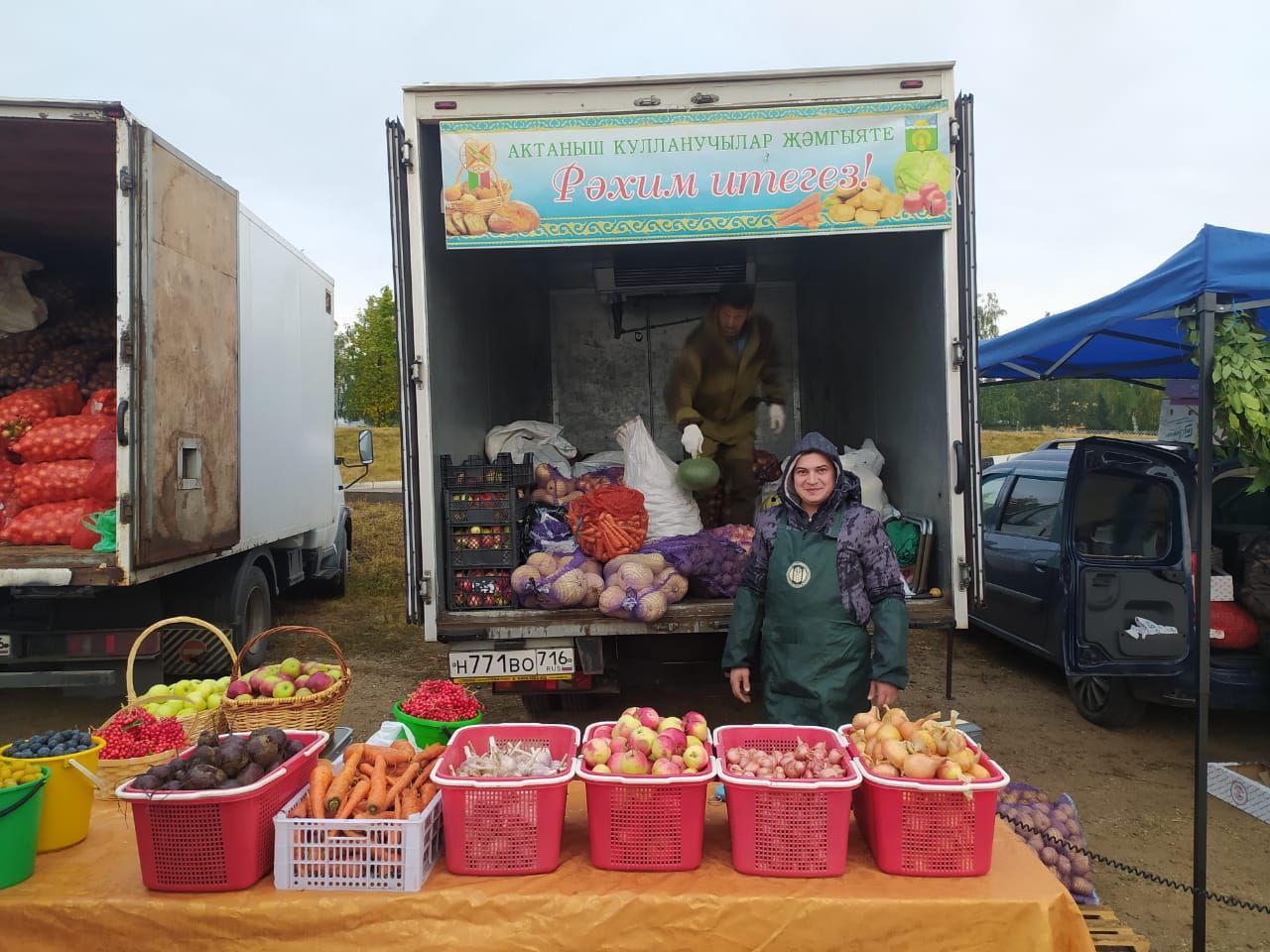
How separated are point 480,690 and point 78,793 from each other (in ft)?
13.7

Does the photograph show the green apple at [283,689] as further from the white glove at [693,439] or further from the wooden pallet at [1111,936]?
the white glove at [693,439]

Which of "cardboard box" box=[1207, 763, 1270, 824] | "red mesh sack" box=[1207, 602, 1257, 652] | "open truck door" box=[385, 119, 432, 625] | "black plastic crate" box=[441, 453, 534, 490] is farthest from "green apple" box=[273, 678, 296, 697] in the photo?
"red mesh sack" box=[1207, 602, 1257, 652]

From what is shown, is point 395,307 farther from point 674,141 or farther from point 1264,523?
point 1264,523

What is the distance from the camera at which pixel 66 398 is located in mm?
5734

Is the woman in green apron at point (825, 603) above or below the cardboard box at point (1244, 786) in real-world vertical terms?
above

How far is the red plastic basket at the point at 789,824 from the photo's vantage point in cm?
210

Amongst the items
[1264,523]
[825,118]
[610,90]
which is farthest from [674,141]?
[1264,523]

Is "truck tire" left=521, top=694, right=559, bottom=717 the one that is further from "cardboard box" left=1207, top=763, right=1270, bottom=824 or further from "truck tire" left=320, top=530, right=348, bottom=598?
"truck tire" left=320, top=530, right=348, bottom=598

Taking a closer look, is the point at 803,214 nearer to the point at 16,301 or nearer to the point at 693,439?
the point at 693,439

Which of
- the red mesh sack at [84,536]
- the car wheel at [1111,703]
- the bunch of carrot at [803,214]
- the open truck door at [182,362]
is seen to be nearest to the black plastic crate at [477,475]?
the open truck door at [182,362]

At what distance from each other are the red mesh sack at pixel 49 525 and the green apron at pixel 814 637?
3.82 meters

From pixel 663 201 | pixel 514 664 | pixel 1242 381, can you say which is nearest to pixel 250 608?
pixel 514 664

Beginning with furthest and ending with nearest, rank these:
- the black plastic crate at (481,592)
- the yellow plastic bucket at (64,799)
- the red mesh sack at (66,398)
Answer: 1. the red mesh sack at (66,398)
2. the black plastic crate at (481,592)
3. the yellow plastic bucket at (64,799)

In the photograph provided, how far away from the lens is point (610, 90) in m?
3.91
